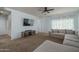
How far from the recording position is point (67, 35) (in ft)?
5.48

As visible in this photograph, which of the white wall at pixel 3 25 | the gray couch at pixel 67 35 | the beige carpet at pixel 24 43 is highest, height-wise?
the white wall at pixel 3 25

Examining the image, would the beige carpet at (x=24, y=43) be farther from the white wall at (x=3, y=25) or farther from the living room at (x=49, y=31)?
the white wall at (x=3, y=25)

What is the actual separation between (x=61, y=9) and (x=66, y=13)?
16cm

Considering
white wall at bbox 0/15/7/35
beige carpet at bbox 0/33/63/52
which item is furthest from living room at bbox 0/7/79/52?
white wall at bbox 0/15/7/35

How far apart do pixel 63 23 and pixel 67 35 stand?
323mm

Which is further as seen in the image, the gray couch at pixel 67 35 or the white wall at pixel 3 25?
the white wall at pixel 3 25

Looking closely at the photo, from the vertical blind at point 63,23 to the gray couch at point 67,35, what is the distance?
0.10 meters

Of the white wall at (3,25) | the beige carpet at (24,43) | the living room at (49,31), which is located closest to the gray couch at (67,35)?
the living room at (49,31)

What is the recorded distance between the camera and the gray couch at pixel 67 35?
1.57 meters

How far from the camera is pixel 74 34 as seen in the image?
5.31ft

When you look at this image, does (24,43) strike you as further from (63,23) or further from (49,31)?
(63,23)

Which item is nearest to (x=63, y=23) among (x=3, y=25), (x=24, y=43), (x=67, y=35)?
(x=67, y=35)
